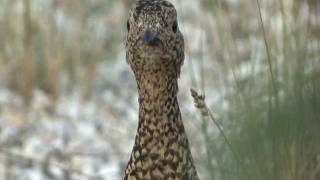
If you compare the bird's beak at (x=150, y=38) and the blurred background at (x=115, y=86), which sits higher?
the blurred background at (x=115, y=86)

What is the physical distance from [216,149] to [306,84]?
357 mm

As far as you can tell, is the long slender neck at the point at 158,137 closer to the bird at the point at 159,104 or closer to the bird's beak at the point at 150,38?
the bird at the point at 159,104

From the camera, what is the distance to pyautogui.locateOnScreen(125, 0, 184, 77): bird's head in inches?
123

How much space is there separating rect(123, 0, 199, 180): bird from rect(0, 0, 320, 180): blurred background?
0.37 metres

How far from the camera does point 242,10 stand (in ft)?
22.7

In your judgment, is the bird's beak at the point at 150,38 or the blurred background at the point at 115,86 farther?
the blurred background at the point at 115,86

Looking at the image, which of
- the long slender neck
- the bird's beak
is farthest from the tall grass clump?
the bird's beak

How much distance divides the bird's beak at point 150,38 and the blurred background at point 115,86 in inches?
22.5

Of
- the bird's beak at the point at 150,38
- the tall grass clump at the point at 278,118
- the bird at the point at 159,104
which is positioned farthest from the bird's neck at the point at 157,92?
the tall grass clump at the point at 278,118

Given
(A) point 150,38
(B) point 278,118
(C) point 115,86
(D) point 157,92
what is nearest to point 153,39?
(A) point 150,38

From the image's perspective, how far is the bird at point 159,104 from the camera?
3.18m

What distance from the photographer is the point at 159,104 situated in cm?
323

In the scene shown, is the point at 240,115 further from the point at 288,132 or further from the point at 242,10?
the point at 242,10

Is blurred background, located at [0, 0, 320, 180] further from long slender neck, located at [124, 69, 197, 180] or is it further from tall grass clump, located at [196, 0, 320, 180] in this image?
long slender neck, located at [124, 69, 197, 180]
